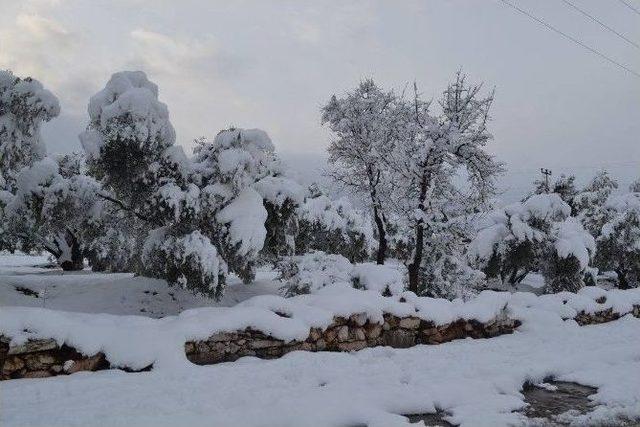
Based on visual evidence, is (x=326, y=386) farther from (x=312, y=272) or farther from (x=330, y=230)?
(x=330, y=230)

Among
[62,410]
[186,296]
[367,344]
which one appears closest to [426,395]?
[367,344]

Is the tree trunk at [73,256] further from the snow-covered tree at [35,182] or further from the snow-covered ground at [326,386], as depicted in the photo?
the snow-covered ground at [326,386]

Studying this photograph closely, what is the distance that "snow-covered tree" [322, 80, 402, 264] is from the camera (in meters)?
16.6

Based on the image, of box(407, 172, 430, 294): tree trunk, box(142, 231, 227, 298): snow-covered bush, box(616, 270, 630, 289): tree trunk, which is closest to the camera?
box(142, 231, 227, 298): snow-covered bush

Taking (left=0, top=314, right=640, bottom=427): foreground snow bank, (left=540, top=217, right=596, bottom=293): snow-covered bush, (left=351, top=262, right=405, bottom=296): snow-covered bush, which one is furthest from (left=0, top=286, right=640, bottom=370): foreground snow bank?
(left=540, top=217, right=596, bottom=293): snow-covered bush

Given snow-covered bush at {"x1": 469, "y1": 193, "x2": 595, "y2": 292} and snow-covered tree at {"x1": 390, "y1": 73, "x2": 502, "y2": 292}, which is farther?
snow-covered bush at {"x1": 469, "y1": 193, "x2": 595, "y2": 292}

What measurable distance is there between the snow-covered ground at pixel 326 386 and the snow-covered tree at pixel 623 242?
21.5m

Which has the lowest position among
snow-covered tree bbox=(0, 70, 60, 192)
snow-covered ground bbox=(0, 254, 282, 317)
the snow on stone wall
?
snow-covered ground bbox=(0, 254, 282, 317)

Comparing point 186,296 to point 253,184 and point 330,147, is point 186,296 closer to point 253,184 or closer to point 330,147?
point 253,184

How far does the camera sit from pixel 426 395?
17.4 ft

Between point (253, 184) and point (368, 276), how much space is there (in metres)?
4.05

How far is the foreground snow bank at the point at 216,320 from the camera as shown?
5457 mm

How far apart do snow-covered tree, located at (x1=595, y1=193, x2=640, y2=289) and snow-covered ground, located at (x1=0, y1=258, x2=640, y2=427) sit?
70.6 feet

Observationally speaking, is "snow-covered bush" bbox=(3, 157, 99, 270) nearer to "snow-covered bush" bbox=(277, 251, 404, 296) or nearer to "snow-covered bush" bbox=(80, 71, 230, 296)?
"snow-covered bush" bbox=(80, 71, 230, 296)
